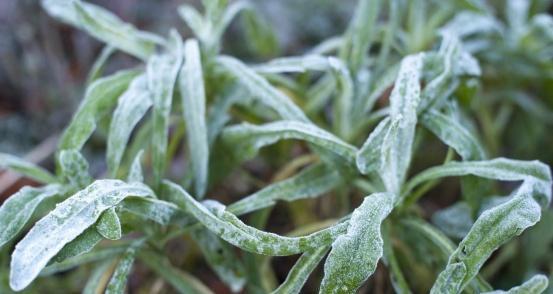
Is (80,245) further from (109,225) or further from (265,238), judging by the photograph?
(265,238)

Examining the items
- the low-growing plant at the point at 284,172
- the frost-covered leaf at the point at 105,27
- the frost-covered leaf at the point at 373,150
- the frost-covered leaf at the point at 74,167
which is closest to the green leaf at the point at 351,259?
the low-growing plant at the point at 284,172

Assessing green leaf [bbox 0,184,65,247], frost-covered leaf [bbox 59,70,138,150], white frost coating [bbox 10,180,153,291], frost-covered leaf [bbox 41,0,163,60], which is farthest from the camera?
frost-covered leaf [bbox 41,0,163,60]

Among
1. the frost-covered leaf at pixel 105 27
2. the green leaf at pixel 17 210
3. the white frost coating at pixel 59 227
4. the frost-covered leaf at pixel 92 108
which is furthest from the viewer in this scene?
the frost-covered leaf at pixel 105 27

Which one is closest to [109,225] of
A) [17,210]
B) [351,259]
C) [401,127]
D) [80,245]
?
[80,245]

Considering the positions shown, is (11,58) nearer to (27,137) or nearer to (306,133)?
(27,137)

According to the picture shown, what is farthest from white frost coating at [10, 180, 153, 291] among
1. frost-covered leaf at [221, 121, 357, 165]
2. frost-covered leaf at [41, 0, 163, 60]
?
frost-covered leaf at [41, 0, 163, 60]

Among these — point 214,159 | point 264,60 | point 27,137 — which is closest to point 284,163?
point 214,159

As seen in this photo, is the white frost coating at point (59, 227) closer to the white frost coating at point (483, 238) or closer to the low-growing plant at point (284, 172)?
the low-growing plant at point (284, 172)

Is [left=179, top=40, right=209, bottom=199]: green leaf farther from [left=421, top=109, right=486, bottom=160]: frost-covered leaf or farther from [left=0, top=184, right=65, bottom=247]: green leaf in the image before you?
[left=421, top=109, right=486, bottom=160]: frost-covered leaf
